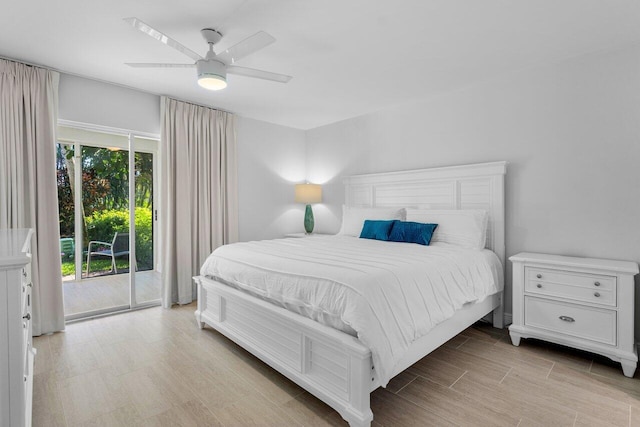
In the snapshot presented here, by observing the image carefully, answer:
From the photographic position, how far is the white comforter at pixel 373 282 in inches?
66.6

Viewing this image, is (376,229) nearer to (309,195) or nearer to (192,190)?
(309,195)

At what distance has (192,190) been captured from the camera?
3.97m

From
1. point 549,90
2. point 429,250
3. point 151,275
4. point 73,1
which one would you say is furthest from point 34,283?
point 549,90

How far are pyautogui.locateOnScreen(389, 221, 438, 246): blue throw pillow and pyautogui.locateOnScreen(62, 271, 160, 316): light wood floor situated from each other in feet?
10.2

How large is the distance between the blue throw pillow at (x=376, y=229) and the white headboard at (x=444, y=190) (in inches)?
21.2

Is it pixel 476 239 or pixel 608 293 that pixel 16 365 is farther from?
pixel 608 293

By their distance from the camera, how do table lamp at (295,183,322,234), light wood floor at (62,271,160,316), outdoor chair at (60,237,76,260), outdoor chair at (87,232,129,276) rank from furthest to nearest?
table lamp at (295,183,322,234) → outdoor chair at (87,232,129,276) → outdoor chair at (60,237,76,260) → light wood floor at (62,271,160,316)

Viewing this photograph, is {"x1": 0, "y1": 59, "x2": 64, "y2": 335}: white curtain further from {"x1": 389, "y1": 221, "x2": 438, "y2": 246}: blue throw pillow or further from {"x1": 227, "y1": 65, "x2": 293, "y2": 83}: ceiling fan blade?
{"x1": 389, "y1": 221, "x2": 438, "y2": 246}: blue throw pillow

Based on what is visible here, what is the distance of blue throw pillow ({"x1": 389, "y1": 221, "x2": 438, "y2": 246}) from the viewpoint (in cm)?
316

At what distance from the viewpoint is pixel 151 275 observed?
4883mm

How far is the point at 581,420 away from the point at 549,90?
2616 mm

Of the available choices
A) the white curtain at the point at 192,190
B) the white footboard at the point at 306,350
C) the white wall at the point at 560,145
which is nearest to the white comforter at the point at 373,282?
the white footboard at the point at 306,350

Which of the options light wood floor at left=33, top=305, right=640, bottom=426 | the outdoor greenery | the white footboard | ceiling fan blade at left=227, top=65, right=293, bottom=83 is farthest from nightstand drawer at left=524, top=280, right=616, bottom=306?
the outdoor greenery

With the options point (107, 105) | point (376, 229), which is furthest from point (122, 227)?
point (376, 229)
